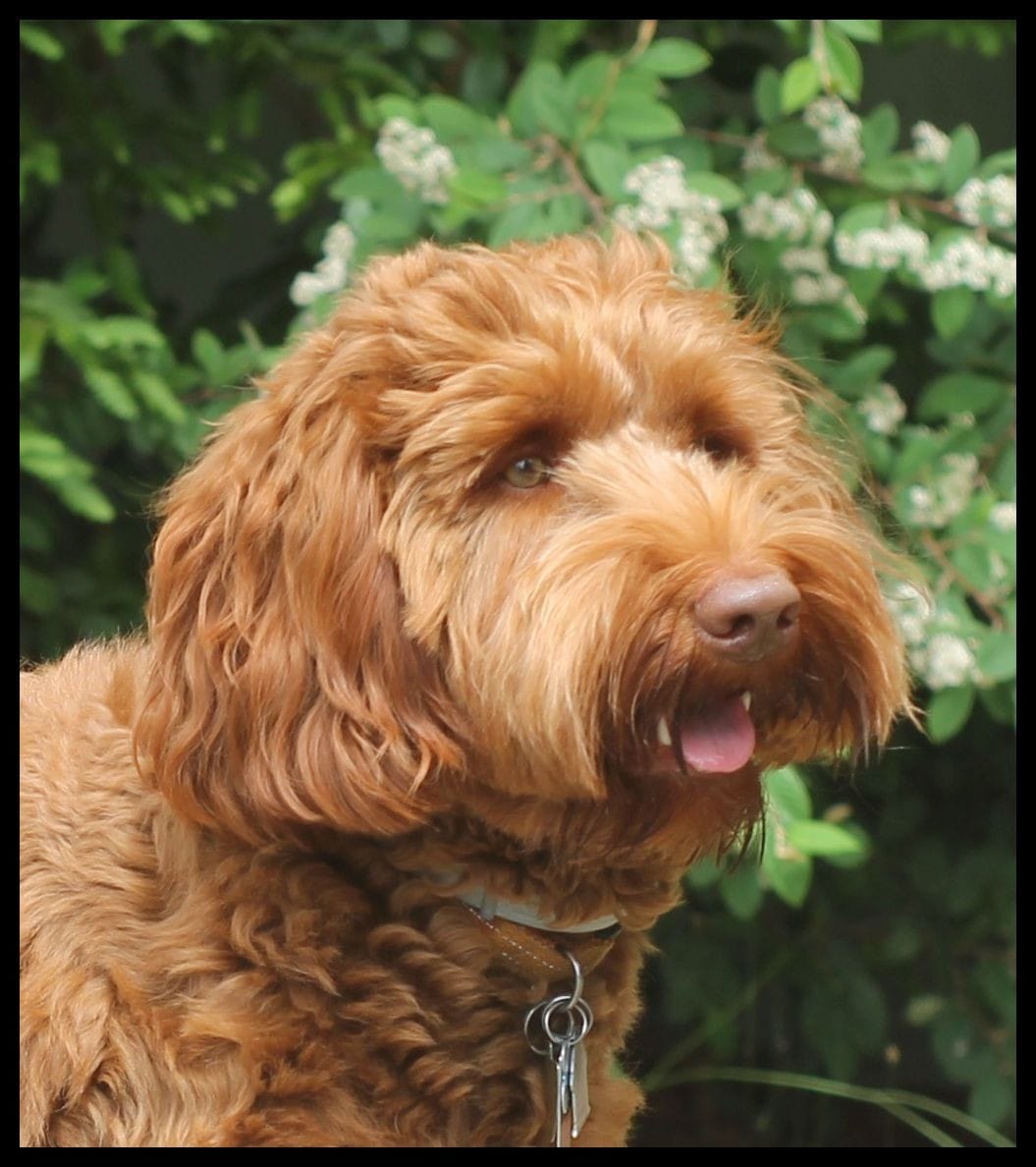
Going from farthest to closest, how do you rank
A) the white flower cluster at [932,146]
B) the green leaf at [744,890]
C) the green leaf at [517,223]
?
1. the white flower cluster at [932,146]
2. the green leaf at [744,890]
3. the green leaf at [517,223]

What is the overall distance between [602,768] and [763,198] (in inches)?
71.1

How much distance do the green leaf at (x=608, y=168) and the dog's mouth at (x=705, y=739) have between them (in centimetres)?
149

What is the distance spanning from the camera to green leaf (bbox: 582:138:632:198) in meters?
3.01

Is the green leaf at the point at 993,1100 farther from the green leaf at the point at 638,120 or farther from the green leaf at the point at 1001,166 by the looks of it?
the green leaf at the point at 638,120

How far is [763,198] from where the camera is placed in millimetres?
3244

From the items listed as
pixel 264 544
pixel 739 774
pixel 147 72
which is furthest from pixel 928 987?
pixel 147 72

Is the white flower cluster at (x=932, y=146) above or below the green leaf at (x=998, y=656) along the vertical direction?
above

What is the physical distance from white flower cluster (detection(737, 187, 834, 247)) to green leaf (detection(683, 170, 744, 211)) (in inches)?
7.0

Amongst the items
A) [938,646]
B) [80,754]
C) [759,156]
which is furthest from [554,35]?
[80,754]

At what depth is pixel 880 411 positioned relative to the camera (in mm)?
3293

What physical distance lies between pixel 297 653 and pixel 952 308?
189 centimetres

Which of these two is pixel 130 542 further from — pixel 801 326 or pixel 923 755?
pixel 923 755

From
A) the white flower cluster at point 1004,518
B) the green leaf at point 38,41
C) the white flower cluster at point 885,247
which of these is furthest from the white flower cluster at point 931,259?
the green leaf at point 38,41

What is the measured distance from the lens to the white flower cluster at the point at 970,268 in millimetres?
3121
